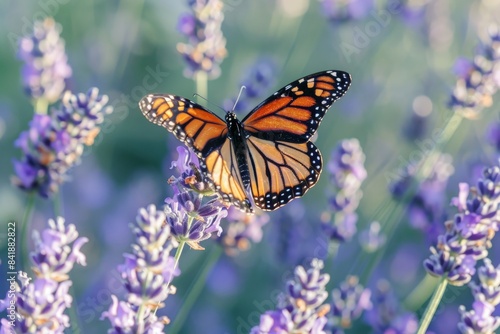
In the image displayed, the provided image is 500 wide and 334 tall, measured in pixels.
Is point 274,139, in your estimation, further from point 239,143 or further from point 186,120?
point 186,120

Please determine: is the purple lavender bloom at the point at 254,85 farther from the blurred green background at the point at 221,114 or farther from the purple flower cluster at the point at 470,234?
the purple flower cluster at the point at 470,234

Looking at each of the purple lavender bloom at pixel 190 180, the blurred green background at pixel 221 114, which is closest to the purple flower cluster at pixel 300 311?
the purple lavender bloom at pixel 190 180

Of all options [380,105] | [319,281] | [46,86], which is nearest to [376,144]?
[380,105]

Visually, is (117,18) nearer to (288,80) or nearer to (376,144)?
(288,80)

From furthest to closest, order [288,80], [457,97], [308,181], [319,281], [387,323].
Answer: [288,80]
[457,97]
[387,323]
[308,181]
[319,281]

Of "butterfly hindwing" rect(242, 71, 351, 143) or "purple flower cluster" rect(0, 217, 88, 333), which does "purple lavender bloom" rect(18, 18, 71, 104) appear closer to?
"butterfly hindwing" rect(242, 71, 351, 143)

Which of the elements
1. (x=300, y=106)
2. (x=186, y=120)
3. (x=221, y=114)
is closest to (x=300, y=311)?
(x=186, y=120)
